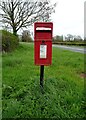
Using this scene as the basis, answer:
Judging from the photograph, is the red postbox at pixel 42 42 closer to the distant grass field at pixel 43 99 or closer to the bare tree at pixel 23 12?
the distant grass field at pixel 43 99

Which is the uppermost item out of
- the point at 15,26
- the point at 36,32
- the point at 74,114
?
the point at 15,26

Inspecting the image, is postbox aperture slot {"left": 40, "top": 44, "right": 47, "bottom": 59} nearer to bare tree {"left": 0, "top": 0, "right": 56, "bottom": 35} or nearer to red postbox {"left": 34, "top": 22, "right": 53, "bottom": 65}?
red postbox {"left": 34, "top": 22, "right": 53, "bottom": 65}

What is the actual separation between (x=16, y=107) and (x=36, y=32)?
4.91ft

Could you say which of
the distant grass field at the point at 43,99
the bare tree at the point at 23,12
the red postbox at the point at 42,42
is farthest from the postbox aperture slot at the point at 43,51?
the bare tree at the point at 23,12

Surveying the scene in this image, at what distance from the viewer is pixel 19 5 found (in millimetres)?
25750

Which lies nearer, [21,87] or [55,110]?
[55,110]

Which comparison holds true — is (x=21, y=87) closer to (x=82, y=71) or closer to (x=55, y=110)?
(x=55, y=110)

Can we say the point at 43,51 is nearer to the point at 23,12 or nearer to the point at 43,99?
the point at 43,99

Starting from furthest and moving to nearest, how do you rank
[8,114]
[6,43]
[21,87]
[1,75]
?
1. [6,43]
2. [1,75]
3. [21,87]
4. [8,114]

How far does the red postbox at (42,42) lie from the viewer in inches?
184

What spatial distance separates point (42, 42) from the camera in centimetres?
472

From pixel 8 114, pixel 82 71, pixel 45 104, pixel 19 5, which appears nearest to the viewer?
pixel 8 114

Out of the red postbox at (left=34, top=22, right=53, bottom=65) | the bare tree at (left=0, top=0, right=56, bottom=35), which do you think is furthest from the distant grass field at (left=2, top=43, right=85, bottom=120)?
the bare tree at (left=0, top=0, right=56, bottom=35)

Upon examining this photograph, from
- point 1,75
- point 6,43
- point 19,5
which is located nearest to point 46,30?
point 1,75
